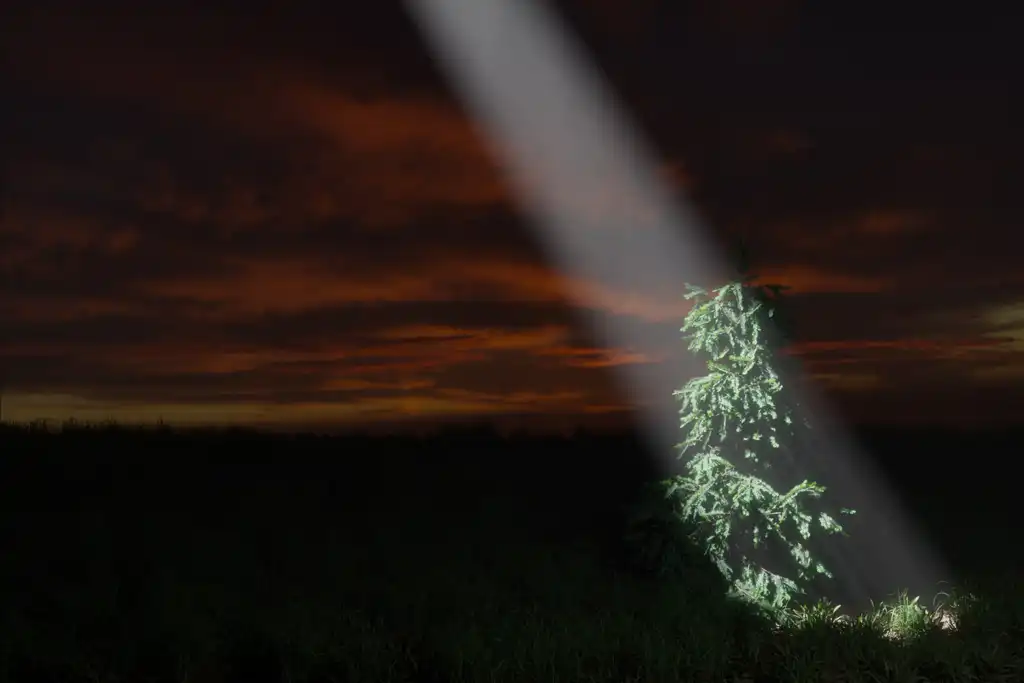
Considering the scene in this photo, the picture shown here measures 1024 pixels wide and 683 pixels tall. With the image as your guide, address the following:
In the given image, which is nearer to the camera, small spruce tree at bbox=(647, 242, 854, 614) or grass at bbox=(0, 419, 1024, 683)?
grass at bbox=(0, 419, 1024, 683)

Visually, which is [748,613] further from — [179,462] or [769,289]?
[179,462]

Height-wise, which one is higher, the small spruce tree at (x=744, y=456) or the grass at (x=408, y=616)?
the small spruce tree at (x=744, y=456)

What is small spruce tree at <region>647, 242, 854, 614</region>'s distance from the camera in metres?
11.9

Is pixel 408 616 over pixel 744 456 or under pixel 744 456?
under

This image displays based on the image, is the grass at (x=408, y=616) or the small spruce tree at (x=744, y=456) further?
the small spruce tree at (x=744, y=456)

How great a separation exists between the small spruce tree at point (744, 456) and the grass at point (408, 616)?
578 mm

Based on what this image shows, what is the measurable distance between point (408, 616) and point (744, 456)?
4.53 metres

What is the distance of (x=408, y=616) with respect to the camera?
1095 centimetres

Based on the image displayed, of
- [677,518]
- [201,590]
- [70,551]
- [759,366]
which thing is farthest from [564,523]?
[70,551]

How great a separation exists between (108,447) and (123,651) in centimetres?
822

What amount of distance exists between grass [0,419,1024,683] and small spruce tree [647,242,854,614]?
22.7 inches

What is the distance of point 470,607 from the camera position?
11320 millimetres

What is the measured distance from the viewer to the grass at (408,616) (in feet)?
29.9

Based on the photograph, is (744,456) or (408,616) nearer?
(408,616)
